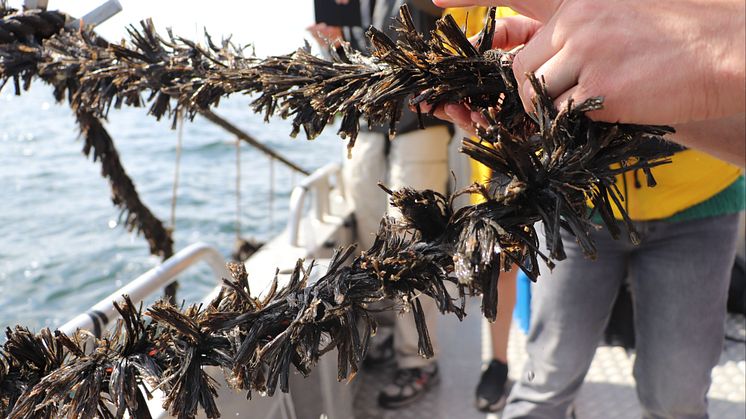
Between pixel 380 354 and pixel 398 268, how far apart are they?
1.68 m

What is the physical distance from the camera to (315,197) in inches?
95.7

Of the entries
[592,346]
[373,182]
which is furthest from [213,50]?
[373,182]

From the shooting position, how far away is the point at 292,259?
6.72ft

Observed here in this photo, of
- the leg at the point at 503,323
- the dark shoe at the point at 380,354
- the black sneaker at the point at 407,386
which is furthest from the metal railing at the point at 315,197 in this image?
the leg at the point at 503,323

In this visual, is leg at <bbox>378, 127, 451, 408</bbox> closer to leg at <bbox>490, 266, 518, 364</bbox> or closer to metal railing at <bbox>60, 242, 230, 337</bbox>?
leg at <bbox>490, 266, 518, 364</bbox>

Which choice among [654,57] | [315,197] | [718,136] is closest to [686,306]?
[718,136]

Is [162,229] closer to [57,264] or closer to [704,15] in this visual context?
[704,15]

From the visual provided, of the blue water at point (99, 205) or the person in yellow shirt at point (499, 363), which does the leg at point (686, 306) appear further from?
the blue water at point (99, 205)

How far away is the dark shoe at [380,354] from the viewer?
2.13 metres

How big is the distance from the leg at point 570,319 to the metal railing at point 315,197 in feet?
3.18

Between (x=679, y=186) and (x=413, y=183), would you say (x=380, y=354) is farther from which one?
(x=679, y=186)

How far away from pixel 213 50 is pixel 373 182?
141 centimetres

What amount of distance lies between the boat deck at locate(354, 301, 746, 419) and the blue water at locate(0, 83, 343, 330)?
5.10 ft

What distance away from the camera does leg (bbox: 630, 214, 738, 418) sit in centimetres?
126
